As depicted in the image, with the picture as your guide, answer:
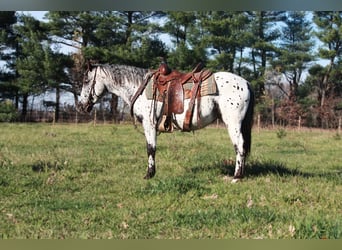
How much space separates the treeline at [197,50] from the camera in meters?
3.79

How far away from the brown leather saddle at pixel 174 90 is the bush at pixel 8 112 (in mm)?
1293

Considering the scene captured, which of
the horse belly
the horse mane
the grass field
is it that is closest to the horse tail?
the grass field

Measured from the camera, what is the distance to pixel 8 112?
3.91 m

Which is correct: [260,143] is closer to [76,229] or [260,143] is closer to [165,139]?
[165,139]

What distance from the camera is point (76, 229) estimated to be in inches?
118

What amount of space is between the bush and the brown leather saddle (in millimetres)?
1293

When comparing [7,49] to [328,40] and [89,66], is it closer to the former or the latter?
[89,66]

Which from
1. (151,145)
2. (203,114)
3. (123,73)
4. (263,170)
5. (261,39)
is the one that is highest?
(261,39)

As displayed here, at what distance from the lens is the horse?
3611 mm

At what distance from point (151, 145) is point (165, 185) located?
43 centimetres

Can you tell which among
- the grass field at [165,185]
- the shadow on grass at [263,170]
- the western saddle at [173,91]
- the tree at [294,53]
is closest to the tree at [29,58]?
the grass field at [165,185]

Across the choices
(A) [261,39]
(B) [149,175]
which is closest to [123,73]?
(B) [149,175]

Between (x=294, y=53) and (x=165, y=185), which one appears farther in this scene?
(x=294, y=53)

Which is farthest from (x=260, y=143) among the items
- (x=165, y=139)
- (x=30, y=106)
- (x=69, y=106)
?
(x=30, y=106)
